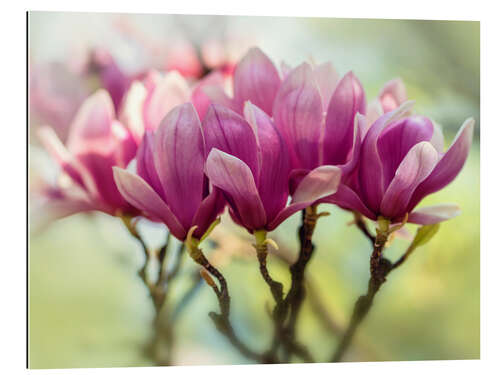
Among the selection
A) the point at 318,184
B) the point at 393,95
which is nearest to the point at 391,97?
the point at 393,95

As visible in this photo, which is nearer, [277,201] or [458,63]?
[277,201]

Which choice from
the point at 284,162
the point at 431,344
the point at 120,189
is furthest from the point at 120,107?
the point at 431,344

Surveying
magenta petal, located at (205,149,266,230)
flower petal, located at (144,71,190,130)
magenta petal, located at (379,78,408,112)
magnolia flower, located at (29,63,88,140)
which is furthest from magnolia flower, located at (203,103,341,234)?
magnolia flower, located at (29,63,88,140)

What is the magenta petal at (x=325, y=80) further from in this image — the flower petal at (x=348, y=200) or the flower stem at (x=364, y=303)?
the flower stem at (x=364, y=303)

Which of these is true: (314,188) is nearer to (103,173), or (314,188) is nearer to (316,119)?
(316,119)

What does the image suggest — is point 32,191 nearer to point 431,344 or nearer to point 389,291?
point 389,291

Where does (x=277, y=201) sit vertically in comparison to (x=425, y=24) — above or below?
below
